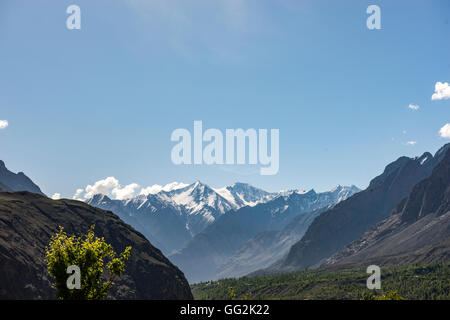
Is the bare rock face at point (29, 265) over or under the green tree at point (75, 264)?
under

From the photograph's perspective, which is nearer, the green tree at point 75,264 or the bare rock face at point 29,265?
the green tree at point 75,264

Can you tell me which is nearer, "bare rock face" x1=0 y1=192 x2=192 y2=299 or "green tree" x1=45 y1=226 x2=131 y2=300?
"green tree" x1=45 y1=226 x2=131 y2=300

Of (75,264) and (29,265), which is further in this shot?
(29,265)

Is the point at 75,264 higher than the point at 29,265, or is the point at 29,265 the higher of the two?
the point at 75,264

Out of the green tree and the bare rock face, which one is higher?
the green tree
